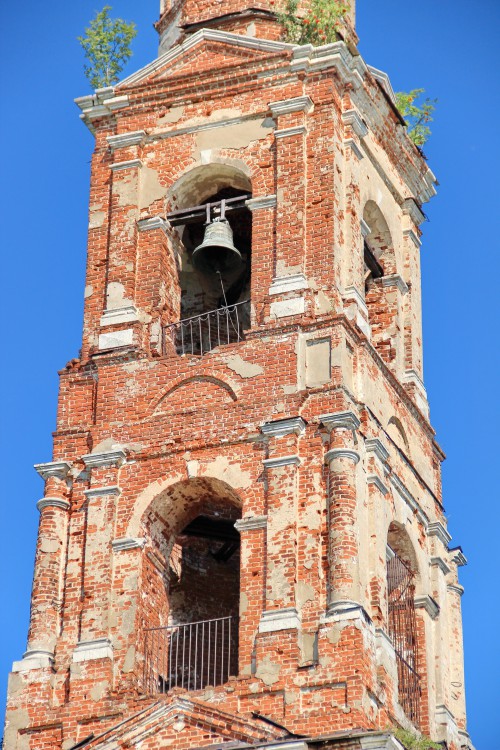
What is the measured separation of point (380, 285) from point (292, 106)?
8.81 ft

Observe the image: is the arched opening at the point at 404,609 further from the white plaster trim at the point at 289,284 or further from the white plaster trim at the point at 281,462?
the white plaster trim at the point at 289,284

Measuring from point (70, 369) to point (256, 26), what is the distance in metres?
5.35

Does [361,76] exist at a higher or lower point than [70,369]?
higher

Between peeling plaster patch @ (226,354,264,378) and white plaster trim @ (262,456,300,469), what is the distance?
48.1 inches

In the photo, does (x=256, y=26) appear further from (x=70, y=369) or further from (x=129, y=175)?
(x=70, y=369)

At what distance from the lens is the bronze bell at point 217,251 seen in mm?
29297

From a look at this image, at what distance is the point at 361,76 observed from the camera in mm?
30281

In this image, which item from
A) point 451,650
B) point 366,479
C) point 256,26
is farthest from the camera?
point 256,26

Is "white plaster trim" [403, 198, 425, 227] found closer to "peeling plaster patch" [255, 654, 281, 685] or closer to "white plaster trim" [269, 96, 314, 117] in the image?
"white plaster trim" [269, 96, 314, 117]

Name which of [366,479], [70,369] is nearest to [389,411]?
[366,479]

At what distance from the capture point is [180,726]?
25812mm

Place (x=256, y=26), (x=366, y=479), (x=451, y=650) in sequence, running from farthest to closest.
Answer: (x=256, y=26), (x=451, y=650), (x=366, y=479)

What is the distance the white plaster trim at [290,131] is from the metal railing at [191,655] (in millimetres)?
5676

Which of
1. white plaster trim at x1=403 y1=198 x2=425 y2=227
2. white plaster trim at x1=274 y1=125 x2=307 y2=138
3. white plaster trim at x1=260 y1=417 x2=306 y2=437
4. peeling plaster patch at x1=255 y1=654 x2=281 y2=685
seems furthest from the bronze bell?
peeling plaster patch at x1=255 y1=654 x2=281 y2=685
